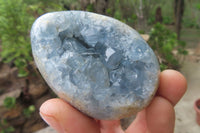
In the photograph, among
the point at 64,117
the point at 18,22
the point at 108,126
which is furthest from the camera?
the point at 18,22

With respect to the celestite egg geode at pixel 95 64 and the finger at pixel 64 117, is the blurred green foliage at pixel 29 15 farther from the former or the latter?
the finger at pixel 64 117

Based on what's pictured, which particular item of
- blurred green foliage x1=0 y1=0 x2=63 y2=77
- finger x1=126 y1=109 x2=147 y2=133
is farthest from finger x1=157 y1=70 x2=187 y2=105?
blurred green foliage x1=0 y1=0 x2=63 y2=77

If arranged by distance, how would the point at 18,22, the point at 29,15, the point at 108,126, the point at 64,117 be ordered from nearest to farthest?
1. the point at 64,117
2. the point at 108,126
3. the point at 18,22
4. the point at 29,15

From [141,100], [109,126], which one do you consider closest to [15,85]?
[109,126]

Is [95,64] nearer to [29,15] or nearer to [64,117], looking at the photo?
[64,117]

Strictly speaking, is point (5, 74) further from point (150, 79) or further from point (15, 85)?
point (150, 79)

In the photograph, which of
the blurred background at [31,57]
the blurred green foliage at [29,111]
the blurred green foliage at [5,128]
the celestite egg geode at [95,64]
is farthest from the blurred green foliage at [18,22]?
the celestite egg geode at [95,64]

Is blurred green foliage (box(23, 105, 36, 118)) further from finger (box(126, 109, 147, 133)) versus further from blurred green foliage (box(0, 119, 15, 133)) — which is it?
finger (box(126, 109, 147, 133))

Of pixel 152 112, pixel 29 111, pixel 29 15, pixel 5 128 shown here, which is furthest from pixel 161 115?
pixel 5 128
